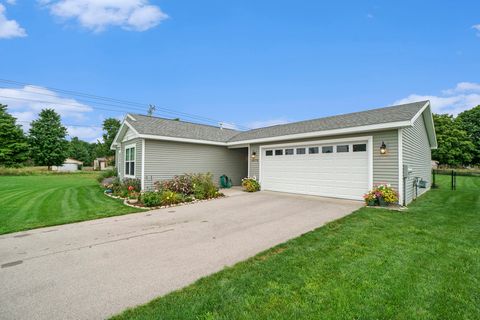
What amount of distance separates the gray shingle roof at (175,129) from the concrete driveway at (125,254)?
5542mm

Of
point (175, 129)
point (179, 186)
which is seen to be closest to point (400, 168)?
point (179, 186)

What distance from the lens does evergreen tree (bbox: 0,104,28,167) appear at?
32250 millimetres

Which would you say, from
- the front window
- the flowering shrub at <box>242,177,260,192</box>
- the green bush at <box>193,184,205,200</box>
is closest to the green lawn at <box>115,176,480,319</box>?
the green bush at <box>193,184,205,200</box>

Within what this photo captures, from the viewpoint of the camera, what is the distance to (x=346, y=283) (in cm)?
305

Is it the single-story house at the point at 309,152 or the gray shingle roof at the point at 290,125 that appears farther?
the gray shingle roof at the point at 290,125

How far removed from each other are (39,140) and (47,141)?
1353 millimetres

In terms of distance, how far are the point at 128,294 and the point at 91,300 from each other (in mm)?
409

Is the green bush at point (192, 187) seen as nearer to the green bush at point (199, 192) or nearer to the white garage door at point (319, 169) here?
the green bush at point (199, 192)

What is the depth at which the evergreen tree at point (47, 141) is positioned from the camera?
3628 cm

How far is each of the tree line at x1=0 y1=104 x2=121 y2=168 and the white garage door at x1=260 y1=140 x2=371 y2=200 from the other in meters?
34.0

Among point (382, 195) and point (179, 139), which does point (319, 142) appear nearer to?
point (382, 195)

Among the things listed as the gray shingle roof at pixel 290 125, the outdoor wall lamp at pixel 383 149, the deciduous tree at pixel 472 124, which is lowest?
the outdoor wall lamp at pixel 383 149

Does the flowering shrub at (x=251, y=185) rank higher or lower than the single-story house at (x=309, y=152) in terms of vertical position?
lower

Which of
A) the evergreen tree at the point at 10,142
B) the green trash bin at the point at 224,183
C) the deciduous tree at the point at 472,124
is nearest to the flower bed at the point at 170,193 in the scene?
the green trash bin at the point at 224,183
